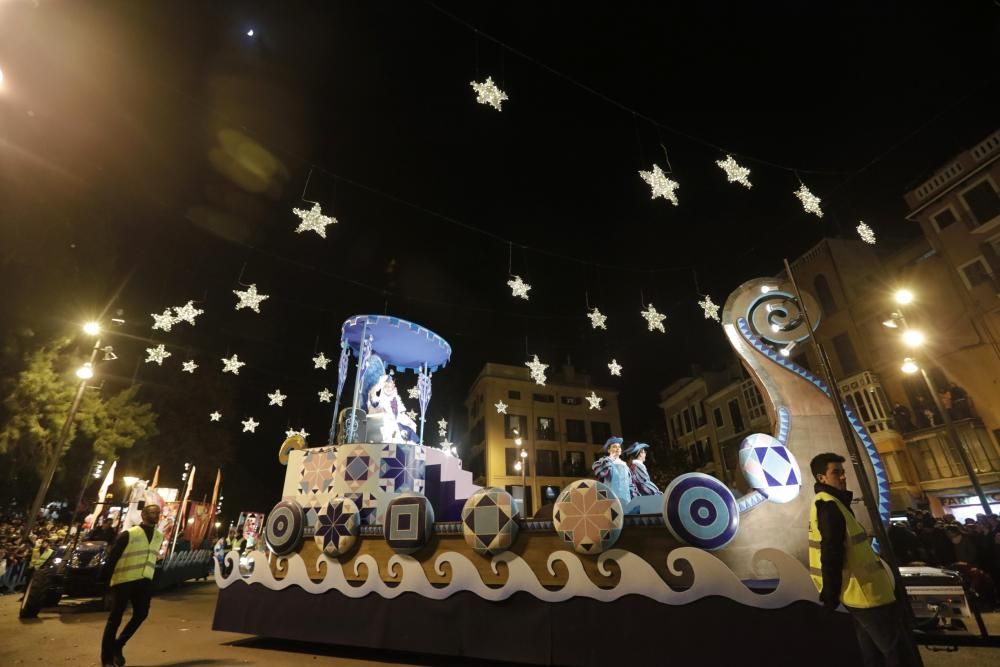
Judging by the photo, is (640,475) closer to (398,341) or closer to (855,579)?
(855,579)

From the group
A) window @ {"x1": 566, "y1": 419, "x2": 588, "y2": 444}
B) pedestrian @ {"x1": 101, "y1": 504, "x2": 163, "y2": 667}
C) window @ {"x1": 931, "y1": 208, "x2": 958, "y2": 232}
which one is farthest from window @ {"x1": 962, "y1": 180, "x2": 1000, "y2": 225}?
pedestrian @ {"x1": 101, "y1": 504, "x2": 163, "y2": 667}

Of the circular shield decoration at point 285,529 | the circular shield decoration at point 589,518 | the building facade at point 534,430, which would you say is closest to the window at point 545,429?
the building facade at point 534,430

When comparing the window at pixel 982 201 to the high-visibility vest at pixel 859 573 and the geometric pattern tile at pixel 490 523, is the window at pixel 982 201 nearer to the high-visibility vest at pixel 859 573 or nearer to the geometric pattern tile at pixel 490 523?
the high-visibility vest at pixel 859 573

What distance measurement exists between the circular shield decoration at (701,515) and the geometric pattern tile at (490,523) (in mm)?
1745

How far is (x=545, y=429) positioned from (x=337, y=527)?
1270 inches

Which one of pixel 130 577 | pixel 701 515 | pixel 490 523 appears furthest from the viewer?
pixel 490 523

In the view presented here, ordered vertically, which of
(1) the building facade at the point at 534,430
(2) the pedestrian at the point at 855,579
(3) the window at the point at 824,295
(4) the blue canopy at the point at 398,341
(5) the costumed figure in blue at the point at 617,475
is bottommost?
(2) the pedestrian at the point at 855,579

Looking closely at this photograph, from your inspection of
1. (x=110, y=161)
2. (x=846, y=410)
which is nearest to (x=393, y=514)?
(x=846, y=410)

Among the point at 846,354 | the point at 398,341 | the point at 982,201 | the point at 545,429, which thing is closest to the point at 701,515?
the point at 398,341

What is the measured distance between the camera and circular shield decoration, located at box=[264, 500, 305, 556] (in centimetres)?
647

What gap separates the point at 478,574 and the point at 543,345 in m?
11.4

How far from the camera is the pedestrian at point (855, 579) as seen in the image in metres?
2.94

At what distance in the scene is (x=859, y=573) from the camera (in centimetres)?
302

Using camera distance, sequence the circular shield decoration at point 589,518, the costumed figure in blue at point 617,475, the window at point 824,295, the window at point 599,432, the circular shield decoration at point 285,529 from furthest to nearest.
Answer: the window at point 599,432
the window at point 824,295
the costumed figure in blue at point 617,475
the circular shield decoration at point 285,529
the circular shield decoration at point 589,518
